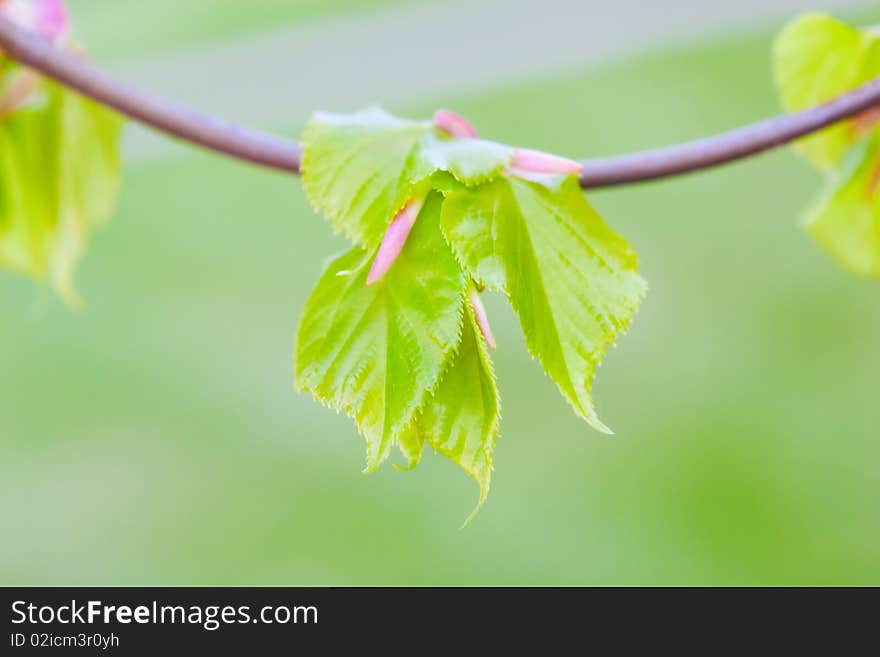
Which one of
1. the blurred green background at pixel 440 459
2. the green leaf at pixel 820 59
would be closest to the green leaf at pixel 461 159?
the green leaf at pixel 820 59

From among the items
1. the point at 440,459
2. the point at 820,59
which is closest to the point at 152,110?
the point at 820,59

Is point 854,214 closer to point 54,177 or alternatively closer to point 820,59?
point 820,59

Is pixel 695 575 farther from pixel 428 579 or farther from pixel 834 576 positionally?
pixel 428 579

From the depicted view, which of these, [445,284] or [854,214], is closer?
[445,284]
